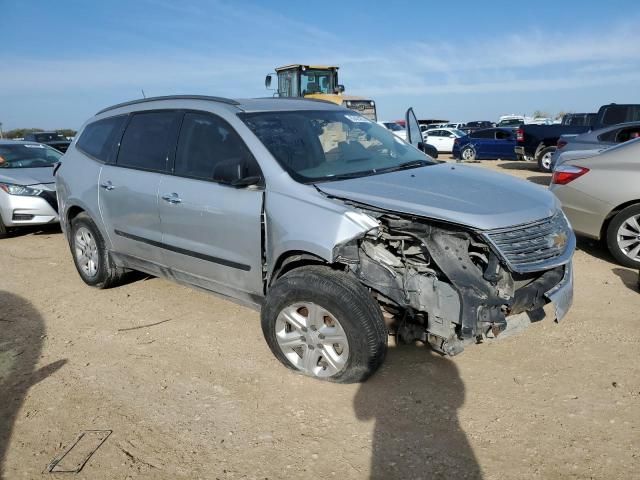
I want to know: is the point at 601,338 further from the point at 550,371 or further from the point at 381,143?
the point at 381,143

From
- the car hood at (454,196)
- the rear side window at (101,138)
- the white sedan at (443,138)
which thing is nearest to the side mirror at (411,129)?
the car hood at (454,196)

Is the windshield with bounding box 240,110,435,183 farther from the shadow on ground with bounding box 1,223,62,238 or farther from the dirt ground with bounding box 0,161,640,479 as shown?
the shadow on ground with bounding box 1,223,62,238

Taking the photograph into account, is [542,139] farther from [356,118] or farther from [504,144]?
[356,118]

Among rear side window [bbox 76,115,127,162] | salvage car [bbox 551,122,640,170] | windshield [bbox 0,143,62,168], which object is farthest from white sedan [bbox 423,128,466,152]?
rear side window [bbox 76,115,127,162]

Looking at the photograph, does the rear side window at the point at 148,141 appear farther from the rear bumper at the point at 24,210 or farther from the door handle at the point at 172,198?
the rear bumper at the point at 24,210

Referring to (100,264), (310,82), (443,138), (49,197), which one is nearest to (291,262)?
(100,264)

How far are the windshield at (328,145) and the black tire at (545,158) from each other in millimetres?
13462

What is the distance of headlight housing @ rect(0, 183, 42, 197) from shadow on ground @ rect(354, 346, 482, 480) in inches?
257

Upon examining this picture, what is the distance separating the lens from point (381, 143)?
4461 mm

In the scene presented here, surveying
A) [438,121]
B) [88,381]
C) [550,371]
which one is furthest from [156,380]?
[438,121]

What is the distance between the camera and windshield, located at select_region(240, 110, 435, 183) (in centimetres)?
377

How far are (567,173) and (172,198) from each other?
4.52 metres

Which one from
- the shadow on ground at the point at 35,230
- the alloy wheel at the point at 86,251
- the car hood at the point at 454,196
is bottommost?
the shadow on ground at the point at 35,230

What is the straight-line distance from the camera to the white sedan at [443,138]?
85.0 feet
